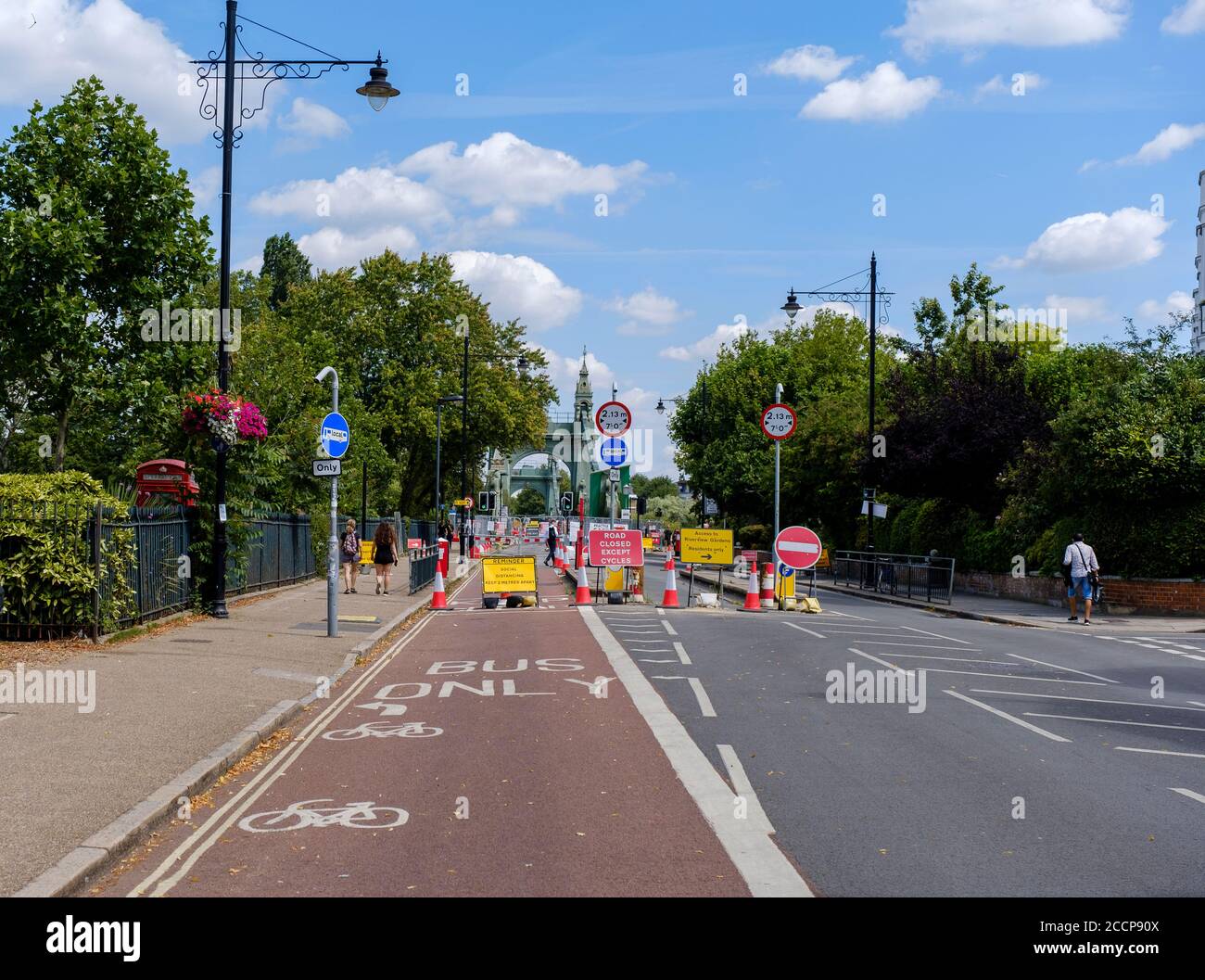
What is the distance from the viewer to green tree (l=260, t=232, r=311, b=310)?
83.8 m

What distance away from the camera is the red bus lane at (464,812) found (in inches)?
239

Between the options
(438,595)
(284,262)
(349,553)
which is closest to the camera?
(438,595)

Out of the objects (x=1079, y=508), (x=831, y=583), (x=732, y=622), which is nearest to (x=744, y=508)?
(x=831, y=583)

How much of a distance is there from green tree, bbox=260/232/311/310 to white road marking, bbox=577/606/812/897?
248 feet

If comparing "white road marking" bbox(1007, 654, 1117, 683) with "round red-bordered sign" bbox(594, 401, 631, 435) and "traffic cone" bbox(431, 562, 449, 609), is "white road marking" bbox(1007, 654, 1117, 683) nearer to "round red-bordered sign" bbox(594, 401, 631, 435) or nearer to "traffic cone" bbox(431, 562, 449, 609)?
"round red-bordered sign" bbox(594, 401, 631, 435)

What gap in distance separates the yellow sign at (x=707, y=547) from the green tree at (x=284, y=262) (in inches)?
2501

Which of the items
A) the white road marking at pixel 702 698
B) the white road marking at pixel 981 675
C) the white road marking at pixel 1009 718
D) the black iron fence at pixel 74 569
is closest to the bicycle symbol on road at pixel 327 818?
the white road marking at pixel 702 698

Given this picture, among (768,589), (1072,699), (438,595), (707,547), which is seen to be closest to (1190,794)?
(1072,699)

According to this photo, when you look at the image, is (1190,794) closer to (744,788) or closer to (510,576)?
(744,788)

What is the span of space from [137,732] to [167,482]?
38.4 ft

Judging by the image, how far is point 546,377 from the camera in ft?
211

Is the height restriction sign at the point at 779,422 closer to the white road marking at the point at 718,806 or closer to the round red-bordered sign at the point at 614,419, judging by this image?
the round red-bordered sign at the point at 614,419

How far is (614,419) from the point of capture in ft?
74.8

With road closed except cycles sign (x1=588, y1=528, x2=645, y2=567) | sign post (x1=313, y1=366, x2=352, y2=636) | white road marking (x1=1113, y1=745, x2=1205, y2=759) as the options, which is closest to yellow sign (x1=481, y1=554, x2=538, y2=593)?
road closed except cycles sign (x1=588, y1=528, x2=645, y2=567)
